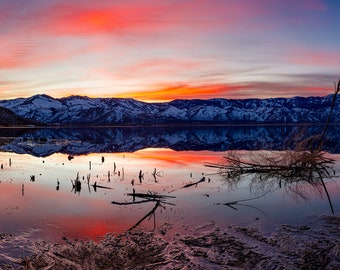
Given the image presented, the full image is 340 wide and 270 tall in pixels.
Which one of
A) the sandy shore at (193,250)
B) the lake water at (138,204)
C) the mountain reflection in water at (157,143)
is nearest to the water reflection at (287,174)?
the lake water at (138,204)

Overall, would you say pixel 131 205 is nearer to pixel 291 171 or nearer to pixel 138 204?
pixel 138 204

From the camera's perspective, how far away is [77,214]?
17672 mm

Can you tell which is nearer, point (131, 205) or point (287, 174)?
point (131, 205)

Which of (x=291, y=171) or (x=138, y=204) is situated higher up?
(x=291, y=171)

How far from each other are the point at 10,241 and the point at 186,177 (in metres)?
16.5

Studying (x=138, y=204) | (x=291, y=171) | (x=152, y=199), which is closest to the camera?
(x=138, y=204)

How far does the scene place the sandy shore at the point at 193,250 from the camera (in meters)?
11.2

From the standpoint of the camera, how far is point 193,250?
1230cm

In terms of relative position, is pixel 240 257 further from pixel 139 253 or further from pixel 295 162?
pixel 295 162

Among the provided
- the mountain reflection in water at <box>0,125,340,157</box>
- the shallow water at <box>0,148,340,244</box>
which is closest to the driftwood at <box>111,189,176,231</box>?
the shallow water at <box>0,148,340,244</box>

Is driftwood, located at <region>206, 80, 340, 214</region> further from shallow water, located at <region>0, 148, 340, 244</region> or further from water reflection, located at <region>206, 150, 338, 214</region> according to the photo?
shallow water, located at <region>0, 148, 340, 244</region>

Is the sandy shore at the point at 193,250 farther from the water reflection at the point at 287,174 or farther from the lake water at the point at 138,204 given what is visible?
the water reflection at the point at 287,174

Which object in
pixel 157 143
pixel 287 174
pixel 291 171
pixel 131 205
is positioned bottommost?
pixel 131 205

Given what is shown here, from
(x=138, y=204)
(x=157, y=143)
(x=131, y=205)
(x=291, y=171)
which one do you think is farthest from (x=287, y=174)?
(x=157, y=143)
